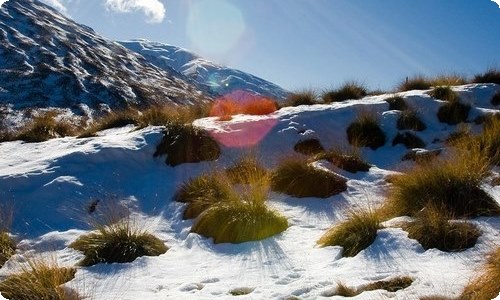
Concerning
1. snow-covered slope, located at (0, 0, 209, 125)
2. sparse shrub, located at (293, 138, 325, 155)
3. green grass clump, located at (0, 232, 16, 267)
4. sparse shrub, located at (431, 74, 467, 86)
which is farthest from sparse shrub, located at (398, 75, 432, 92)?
snow-covered slope, located at (0, 0, 209, 125)

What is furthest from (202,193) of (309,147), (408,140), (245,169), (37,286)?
(408,140)

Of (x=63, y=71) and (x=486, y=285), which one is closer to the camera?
(x=486, y=285)

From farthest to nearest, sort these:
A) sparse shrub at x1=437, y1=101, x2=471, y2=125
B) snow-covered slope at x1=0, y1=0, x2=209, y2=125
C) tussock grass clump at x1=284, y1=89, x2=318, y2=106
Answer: snow-covered slope at x1=0, y1=0, x2=209, y2=125 → tussock grass clump at x1=284, y1=89, x2=318, y2=106 → sparse shrub at x1=437, y1=101, x2=471, y2=125

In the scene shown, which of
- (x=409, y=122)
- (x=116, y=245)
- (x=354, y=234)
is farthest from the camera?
(x=409, y=122)

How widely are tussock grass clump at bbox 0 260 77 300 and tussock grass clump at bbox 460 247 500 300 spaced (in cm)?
380

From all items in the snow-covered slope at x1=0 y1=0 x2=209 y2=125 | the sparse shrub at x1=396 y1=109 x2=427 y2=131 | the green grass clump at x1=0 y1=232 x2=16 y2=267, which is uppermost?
the snow-covered slope at x1=0 y1=0 x2=209 y2=125

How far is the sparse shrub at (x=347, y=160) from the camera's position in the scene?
953 centimetres

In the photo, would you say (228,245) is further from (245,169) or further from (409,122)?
(409,122)

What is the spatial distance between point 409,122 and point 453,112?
57.7 inches

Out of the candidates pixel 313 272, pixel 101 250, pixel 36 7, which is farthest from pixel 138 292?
pixel 36 7

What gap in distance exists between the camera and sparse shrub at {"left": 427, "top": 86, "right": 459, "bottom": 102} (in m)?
13.2

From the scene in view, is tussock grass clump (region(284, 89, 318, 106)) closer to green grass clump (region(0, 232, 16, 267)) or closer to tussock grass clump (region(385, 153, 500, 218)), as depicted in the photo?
tussock grass clump (region(385, 153, 500, 218))

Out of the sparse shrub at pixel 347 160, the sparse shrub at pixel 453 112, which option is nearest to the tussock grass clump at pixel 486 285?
the sparse shrub at pixel 347 160

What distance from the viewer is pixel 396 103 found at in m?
13.2
